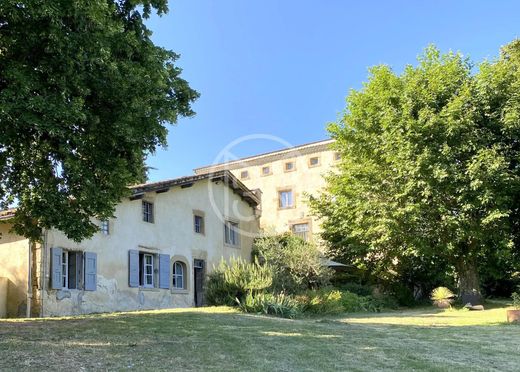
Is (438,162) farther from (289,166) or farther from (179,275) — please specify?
(289,166)

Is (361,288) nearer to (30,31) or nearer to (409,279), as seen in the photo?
(409,279)

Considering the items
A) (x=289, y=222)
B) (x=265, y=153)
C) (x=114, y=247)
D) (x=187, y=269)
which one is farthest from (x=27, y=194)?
(x=265, y=153)

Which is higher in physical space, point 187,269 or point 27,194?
point 27,194

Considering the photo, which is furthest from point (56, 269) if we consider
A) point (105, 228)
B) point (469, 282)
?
point (469, 282)

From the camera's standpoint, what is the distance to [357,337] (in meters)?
11.6

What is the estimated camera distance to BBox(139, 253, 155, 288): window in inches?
862

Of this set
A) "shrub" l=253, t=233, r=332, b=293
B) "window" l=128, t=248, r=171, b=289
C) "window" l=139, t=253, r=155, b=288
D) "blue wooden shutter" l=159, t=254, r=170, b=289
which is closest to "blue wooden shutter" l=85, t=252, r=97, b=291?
"window" l=128, t=248, r=171, b=289

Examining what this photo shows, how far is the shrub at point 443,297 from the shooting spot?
25.1 m

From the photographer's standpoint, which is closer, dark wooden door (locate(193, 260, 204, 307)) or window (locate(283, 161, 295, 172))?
dark wooden door (locate(193, 260, 204, 307))

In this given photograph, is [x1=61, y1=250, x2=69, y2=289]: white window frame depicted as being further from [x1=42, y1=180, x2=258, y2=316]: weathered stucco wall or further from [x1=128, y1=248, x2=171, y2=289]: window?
[x1=128, y1=248, x2=171, y2=289]: window

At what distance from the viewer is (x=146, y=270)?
22.2 meters

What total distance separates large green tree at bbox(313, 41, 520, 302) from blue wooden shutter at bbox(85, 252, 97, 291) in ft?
38.5

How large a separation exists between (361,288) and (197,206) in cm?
909

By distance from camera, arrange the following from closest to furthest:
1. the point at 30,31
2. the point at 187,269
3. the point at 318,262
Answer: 1. the point at 30,31
2. the point at 318,262
3. the point at 187,269
